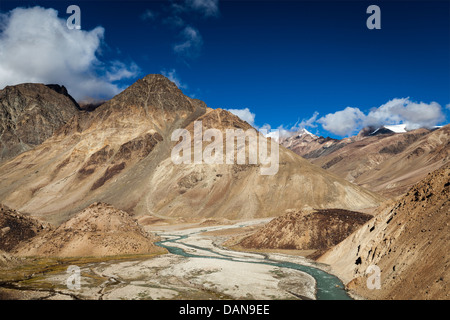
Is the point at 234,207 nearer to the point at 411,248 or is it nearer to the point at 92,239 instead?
the point at 92,239

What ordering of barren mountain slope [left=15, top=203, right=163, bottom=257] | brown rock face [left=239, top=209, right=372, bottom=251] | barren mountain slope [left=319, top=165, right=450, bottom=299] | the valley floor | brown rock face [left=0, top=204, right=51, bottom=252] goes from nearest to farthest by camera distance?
barren mountain slope [left=319, top=165, right=450, bottom=299] → the valley floor → barren mountain slope [left=15, top=203, right=163, bottom=257] → brown rock face [left=239, top=209, right=372, bottom=251] → brown rock face [left=0, top=204, right=51, bottom=252]

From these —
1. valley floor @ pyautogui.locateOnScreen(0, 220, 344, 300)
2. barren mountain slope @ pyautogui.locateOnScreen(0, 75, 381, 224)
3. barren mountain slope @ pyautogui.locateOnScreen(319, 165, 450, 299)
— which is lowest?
valley floor @ pyautogui.locateOnScreen(0, 220, 344, 300)

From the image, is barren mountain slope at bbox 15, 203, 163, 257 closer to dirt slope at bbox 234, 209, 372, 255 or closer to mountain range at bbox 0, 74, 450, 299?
mountain range at bbox 0, 74, 450, 299

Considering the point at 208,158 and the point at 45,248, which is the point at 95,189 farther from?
the point at 45,248

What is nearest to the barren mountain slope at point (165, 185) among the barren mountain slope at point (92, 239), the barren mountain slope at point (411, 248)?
the barren mountain slope at point (92, 239)

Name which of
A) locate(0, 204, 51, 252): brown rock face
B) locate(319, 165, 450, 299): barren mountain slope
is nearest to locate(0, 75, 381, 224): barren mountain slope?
locate(0, 204, 51, 252): brown rock face

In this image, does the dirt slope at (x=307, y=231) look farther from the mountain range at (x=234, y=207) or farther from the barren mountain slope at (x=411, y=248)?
the barren mountain slope at (x=411, y=248)
